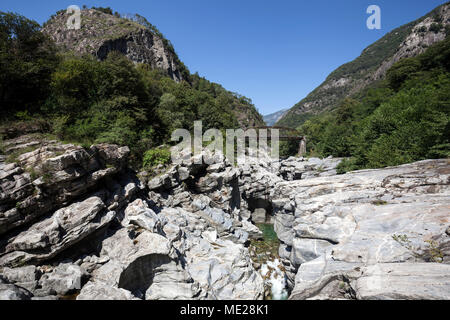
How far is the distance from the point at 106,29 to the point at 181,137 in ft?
202

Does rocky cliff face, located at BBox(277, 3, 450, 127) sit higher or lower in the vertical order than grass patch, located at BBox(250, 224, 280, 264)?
higher

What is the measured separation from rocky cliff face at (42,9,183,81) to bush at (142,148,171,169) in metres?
50.8

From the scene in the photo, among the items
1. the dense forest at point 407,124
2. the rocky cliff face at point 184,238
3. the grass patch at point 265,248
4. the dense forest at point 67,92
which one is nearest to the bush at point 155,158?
the dense forest at point 67,92

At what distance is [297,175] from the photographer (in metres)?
32.1

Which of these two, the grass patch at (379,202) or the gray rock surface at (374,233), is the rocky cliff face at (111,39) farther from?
the grass patch at (379,202)

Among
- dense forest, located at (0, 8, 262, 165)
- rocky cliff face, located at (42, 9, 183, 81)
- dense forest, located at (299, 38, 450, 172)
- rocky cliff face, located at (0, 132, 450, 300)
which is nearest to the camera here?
rocky cliff face, located at (0, 132, 450, 300)

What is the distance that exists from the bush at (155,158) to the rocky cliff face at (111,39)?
50801 mm

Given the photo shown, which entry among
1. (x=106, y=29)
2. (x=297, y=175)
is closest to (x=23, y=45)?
(x=297, y=175)

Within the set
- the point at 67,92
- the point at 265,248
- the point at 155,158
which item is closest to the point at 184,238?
the point at 155,158

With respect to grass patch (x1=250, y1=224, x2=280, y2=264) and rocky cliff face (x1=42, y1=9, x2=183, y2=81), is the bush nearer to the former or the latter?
grass patch (x1=250, y1=224, x2=280, y2=264)

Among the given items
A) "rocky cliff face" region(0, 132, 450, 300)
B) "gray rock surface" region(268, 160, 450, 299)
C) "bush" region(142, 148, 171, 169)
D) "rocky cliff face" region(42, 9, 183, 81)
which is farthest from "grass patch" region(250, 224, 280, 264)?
"rocky cliff face" region(42, 9, 183, 81)

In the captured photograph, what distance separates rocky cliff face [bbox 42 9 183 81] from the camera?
51175 mm

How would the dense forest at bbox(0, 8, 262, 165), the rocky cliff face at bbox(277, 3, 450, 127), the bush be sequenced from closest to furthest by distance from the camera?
the dense forest at bbox(0, 8, 262, 165) < the bush < the rocky cliff face at bbox(277, 3, 450, 127)
